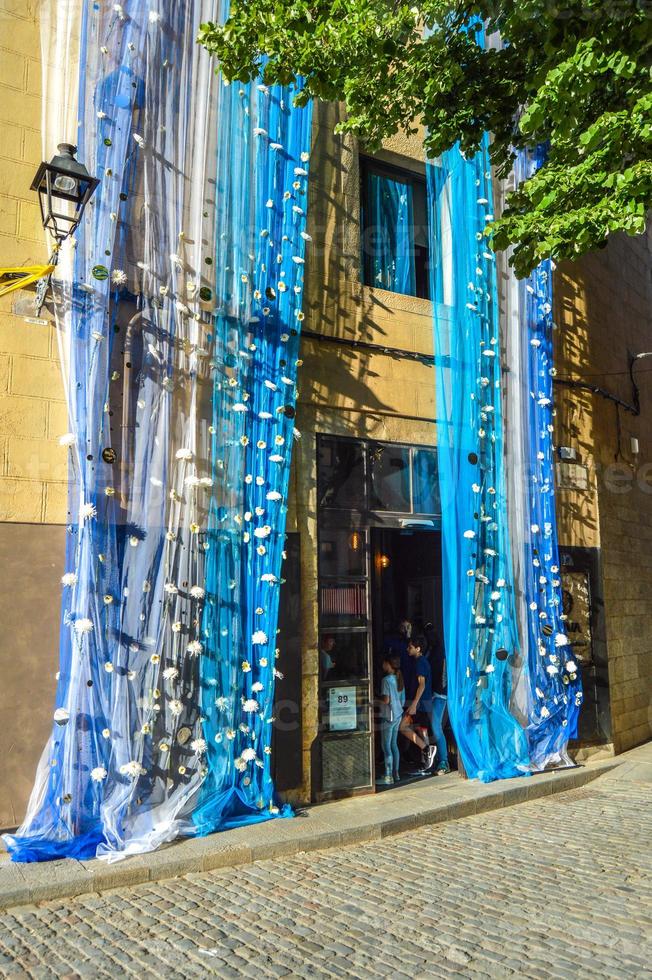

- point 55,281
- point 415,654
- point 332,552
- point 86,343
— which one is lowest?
point 415,654

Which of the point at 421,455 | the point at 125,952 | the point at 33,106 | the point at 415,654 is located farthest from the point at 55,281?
the point at 415,654

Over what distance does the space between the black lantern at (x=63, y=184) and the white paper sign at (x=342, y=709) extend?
4.91 metres

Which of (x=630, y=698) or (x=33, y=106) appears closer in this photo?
(x=33, y=106)

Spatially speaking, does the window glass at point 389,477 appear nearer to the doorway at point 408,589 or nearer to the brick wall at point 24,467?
the doorway at point 408,589

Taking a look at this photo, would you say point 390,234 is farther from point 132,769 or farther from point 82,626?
point 132,769

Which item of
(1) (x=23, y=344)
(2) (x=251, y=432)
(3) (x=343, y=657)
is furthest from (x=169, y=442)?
(3) (x=343, y=657)

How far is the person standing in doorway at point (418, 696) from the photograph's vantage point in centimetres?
917

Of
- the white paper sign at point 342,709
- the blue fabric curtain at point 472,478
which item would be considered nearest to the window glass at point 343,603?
the white paper sign at point 342,709

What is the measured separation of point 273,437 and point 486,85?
3542 mm

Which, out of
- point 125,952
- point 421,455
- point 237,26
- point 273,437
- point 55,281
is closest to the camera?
point 125,952

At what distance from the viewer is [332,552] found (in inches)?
326

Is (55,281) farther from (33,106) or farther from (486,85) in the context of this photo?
(486,85)

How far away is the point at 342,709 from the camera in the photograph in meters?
8.12

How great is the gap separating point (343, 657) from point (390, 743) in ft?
Answer: 4.21
